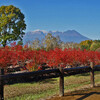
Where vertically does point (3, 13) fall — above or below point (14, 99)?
above

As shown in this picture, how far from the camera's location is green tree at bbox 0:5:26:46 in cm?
4278

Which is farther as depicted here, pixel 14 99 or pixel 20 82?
pixel 20 82

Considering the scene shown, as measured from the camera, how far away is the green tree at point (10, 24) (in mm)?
42781

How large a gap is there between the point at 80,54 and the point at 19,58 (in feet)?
24.0

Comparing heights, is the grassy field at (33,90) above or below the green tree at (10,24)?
below

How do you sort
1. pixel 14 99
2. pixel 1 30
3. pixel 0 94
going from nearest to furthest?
pixel 0 94 → pixel 14 99 → pixel 1 30

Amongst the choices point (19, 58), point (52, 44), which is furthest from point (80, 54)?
point (52, 44)

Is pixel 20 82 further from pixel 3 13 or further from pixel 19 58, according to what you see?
pixel 3 13

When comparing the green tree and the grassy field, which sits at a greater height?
the green tree

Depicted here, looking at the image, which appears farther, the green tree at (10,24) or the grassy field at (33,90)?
the green tree at (10,24)

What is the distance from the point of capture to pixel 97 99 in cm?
718

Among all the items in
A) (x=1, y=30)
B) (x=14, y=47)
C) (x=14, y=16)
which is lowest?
(x=14, y=47)

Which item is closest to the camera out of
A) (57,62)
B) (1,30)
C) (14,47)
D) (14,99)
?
(14,99)

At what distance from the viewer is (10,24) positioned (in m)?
44.6
